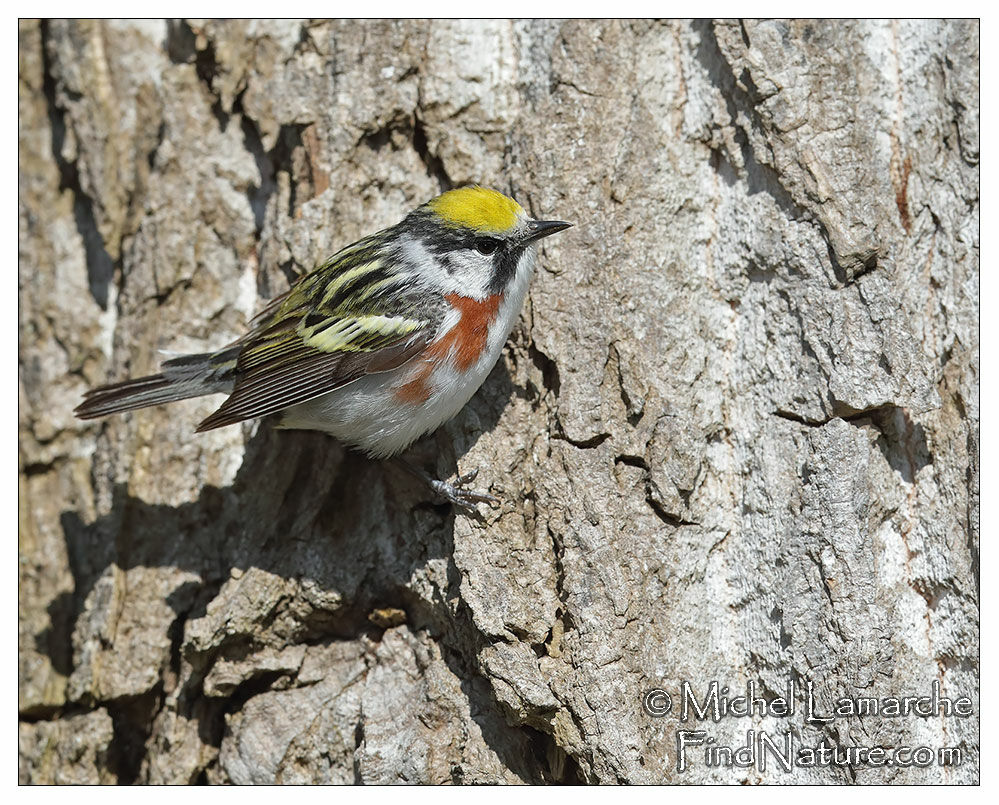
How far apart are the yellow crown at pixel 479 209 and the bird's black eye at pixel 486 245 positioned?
55 millimetres

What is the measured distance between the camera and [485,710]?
11.0ft

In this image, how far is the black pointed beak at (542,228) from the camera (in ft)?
11.9

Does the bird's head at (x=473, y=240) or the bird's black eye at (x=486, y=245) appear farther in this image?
the bird's black eye at (x=486, y=245)

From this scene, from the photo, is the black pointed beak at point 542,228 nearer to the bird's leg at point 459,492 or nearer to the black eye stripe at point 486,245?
the black eye stripe at point 486,245

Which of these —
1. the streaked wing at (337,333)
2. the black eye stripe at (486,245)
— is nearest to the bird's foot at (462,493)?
the streaked wing at (337,333)

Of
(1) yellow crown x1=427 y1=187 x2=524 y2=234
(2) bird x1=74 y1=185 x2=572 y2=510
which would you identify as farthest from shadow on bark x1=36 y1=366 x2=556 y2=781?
(1) yellow crown x1=427 y1=187 x2=524 y2=234

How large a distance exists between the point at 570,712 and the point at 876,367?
5.50 feet

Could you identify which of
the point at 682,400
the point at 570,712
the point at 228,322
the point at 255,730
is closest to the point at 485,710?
the point at 570,712

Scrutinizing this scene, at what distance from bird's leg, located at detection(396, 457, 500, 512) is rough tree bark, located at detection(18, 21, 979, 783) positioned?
73 millimetres

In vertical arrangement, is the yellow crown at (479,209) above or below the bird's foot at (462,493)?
above

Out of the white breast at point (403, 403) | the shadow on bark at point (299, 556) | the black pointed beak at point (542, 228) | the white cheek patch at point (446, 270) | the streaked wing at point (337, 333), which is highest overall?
the black pointed beak at point (542, 228)

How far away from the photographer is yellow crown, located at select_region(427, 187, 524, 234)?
3740 mm

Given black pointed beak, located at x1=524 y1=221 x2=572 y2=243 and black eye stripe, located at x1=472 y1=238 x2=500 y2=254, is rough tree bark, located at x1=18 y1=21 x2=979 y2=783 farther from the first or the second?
black eye stripe, located at x1=472 y1=238 x2=500 y2=254

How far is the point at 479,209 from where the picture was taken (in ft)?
12.4
